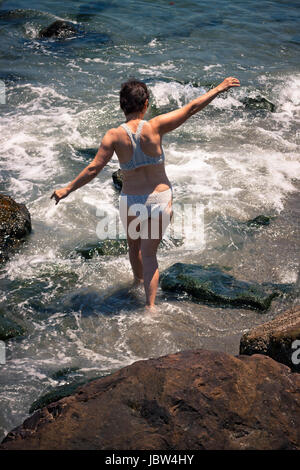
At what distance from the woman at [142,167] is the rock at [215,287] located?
38 centimetres

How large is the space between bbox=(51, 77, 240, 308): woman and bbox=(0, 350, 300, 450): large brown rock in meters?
1.59

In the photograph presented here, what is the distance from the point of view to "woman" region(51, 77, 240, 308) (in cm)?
371

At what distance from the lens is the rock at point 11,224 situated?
5.32 m

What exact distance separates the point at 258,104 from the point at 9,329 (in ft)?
23.4

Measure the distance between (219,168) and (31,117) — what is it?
3.62 m

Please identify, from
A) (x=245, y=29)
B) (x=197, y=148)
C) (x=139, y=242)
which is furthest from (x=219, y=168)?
(x=245, y=29)

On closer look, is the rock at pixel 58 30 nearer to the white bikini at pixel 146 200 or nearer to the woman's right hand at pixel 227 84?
the woman's right hand at pixel 227 84

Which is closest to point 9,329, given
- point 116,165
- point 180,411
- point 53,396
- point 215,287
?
point 53,396

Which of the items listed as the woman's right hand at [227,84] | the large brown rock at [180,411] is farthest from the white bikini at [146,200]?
the large brown rock at [180,411]

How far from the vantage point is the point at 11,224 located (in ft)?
17.8

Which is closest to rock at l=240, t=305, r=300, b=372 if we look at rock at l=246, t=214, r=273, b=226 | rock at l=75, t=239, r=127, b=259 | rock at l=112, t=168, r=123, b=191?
rock at l=75, t=239, r=127, b=259

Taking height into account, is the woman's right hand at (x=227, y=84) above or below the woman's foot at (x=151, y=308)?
above
